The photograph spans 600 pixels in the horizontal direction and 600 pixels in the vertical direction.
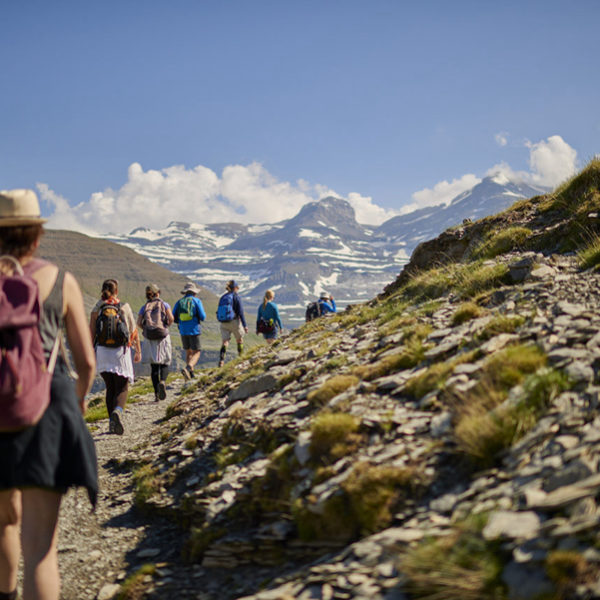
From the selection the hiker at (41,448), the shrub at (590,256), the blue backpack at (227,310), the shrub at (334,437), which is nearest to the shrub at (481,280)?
the shrub at (590,256)

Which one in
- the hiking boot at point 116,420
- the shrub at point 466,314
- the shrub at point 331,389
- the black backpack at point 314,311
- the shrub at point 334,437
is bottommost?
the hiking boot at point 116,420

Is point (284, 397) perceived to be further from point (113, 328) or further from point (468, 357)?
point (113, 328)

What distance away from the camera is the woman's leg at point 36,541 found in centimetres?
380

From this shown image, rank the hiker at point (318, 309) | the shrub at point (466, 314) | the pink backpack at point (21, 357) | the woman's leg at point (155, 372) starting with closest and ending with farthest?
the pink backpack at point (21, 357), the shrub at point (466, 314), the woman's leg at point (155, 372), the hiker at point (318, 309)

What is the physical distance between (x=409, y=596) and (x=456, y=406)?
2.24m

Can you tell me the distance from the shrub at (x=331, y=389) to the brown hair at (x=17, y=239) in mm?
4633

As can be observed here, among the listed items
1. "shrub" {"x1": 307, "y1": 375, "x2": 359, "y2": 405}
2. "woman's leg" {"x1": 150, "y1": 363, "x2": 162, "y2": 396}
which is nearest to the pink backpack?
"shrub" {"x1": 307, "y1": 375, "x2": 359, "y2": 405}

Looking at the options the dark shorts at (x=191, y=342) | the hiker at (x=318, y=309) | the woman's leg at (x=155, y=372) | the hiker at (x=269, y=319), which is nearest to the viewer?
the woman's leg at (x=155, y=372)

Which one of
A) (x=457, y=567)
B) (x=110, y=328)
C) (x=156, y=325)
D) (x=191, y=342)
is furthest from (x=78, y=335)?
(x=191, y=342)

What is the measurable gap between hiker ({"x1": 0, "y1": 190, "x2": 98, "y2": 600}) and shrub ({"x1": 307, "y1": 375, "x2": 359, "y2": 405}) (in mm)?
3980

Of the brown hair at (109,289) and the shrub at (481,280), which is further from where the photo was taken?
the brown hair at (109,289)

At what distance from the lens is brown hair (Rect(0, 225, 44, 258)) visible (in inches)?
155

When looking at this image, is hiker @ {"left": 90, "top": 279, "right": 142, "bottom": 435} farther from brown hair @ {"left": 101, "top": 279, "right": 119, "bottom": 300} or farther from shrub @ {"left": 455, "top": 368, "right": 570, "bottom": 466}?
shrub @ {"left": 455, "top": 368, "right": 570, "bottom": 466}

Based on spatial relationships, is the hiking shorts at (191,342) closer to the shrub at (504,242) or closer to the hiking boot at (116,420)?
the hiking boot at (116,420)
